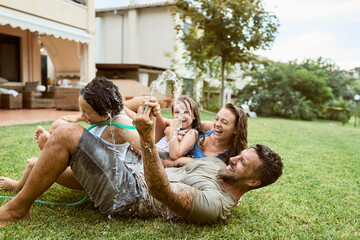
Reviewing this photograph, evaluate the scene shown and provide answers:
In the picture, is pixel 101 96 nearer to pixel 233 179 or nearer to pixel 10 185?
pixel 233 179

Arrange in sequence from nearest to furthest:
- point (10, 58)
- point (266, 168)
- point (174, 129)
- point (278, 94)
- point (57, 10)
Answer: point (266, 168), point (174, 129), point (57, 10), point (10, 58), point (278, 94)

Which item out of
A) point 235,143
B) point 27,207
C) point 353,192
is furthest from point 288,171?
point 27,207

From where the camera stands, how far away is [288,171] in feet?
14.4

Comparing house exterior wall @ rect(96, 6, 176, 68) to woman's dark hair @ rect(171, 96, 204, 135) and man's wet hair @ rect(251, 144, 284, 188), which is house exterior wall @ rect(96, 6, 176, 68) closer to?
woman's dark hair @ rect(171, 96, 204, 135)

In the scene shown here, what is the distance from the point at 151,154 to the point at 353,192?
9.61 feet

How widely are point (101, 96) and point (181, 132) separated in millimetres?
1168

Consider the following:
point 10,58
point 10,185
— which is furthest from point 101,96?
point 10,58

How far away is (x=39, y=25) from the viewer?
9375mm

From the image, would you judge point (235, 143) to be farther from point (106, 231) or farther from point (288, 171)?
point (288, 171)

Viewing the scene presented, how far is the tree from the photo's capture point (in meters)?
12.2

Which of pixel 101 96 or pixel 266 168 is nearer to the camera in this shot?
pixel 101 96

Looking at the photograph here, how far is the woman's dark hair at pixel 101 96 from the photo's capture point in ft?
6.40

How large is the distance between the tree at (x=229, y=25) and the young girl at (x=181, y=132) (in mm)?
9915

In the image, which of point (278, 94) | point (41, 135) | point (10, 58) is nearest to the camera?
point (41, 135)
